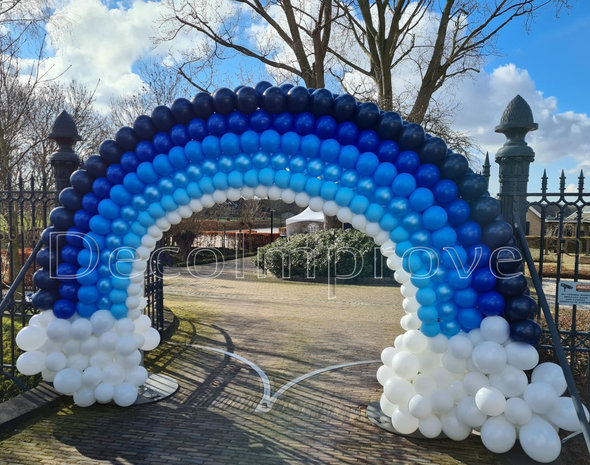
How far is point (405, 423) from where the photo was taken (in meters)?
4.28

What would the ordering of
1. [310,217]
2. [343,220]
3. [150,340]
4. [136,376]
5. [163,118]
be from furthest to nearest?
[310,217] → [150,340] → [136,376] → [163,118] → [343,220]

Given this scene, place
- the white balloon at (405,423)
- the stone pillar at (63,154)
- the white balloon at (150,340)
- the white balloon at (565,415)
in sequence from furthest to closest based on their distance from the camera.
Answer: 1. the stone pillar at (63,154)
2. the white balloon at (150,340)
3. the white balloon at (405,423)
4. the white balloon at (565,415)

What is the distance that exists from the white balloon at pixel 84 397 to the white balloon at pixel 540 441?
4379 millimetres

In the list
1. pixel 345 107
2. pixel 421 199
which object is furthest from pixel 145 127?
pixel 421 199

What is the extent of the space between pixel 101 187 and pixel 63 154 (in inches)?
50.5

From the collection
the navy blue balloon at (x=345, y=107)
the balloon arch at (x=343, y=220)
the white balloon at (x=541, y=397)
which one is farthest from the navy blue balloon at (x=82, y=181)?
the white balloon at (x=541, y=397)

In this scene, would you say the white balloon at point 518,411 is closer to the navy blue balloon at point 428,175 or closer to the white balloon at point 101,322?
the navy blue balloon at point 428,175

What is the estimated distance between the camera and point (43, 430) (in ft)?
14.5

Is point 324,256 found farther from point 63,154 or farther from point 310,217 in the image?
point 63,154

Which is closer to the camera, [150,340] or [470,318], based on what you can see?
[470,318]

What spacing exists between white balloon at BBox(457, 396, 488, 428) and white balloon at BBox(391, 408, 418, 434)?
461 mm

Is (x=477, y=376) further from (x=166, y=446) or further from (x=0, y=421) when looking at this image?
(x=0, y=421)

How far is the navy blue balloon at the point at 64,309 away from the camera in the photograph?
4840 millimetres

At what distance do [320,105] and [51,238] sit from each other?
11.0 ft
